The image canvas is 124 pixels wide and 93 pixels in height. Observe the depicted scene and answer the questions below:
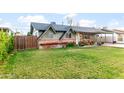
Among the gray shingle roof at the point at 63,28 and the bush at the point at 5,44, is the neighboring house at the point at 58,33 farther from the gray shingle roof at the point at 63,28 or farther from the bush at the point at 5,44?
the bush at the point at 5,44

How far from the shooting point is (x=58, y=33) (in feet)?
12.6

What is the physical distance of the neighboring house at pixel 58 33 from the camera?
378cm

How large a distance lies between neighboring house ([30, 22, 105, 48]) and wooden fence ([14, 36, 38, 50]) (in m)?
0.07

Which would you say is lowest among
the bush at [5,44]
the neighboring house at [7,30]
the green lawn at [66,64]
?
the green lawn at [66,64]

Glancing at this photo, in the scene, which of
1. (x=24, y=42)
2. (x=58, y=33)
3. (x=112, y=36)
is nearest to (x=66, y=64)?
(x=58, y=33)

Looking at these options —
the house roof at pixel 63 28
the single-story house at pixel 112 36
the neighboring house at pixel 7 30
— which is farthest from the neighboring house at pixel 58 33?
the neighboring house at pixel 7 30

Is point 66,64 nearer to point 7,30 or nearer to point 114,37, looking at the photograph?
point 114,37

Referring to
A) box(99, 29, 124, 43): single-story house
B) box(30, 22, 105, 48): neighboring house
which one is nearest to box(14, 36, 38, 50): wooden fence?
box(30, 22, 105, 48): neighboring house

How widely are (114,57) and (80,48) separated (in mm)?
514

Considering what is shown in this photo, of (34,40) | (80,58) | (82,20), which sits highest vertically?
(82,20)

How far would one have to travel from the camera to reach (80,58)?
3.76m

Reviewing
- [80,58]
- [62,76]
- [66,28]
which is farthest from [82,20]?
[62,76]

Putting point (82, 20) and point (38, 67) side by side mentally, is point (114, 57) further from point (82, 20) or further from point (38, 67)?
point (38, 67)

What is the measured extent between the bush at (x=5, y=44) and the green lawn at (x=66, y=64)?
11 centimetres
